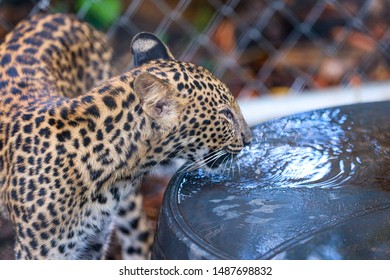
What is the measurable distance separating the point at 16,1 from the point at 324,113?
96.3 inches

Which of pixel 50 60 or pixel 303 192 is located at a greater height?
pixel 303 192

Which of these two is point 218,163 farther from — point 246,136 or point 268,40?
point 268,40

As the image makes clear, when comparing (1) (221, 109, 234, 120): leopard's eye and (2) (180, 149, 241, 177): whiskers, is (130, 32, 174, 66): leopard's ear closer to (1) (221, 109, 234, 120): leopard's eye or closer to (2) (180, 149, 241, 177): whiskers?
(1) (221, 109, 234, 120): leopard's eye

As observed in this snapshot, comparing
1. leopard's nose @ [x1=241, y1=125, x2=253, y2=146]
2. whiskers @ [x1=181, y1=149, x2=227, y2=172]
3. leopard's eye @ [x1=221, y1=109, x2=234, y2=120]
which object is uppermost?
leopard's eye @ [x1=221, y1=109, x2=234, y2=120]

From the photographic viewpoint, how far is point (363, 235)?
1.96 meters

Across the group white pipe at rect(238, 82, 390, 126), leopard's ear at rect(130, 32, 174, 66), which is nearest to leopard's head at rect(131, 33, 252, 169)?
leopard's ear at rect(130, 32, 174, 66)

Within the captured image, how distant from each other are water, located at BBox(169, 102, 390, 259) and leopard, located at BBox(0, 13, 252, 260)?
16 cm

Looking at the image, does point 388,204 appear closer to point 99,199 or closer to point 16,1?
point 99,199

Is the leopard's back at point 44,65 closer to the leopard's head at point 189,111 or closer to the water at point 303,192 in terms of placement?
the leopard's head at point 189,111

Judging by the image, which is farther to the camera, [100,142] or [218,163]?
[218,163]

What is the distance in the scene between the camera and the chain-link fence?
14.7 ft

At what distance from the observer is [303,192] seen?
7.36 feet

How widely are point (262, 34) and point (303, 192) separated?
2.79 metres

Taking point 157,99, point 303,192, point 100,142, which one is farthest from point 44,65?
point 303,192
